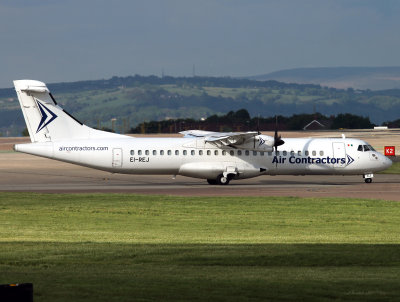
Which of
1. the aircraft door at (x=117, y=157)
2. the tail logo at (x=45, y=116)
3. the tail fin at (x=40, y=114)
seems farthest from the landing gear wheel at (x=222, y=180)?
the tail logo at (x=45, y=116)

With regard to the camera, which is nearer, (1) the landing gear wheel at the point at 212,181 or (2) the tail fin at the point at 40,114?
(2) the tail fin at the point at 40,114

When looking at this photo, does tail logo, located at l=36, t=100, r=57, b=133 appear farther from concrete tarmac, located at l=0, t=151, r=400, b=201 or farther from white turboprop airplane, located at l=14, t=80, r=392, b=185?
concrete tarmac, located at l=0, t=151, r=400, b=201

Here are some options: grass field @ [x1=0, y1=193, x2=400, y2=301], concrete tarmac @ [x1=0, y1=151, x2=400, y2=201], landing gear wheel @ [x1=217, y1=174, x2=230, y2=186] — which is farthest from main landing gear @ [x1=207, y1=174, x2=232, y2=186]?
grass field @ [x1=0, y1=193, x2=400, y2=301]

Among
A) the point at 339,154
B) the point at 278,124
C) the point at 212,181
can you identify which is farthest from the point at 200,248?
the point at 278,124

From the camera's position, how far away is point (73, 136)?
4628 cm

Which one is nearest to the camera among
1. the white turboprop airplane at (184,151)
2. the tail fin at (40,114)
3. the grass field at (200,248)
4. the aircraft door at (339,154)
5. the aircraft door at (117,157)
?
the grass field at (200,248)

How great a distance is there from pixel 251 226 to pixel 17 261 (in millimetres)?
11544

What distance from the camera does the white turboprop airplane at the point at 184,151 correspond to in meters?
45.4

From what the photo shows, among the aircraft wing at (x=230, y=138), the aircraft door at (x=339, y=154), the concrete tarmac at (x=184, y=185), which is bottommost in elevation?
the concrete tarmac at (x=184, y=185)

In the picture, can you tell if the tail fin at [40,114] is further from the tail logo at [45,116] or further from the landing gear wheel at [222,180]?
the landing gear wheel at [222,180]

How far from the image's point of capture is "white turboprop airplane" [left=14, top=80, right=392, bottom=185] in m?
45.4

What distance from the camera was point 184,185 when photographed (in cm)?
4950

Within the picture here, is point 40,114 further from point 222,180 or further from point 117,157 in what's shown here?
point 222,180

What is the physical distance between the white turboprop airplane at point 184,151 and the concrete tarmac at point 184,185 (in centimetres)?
120
